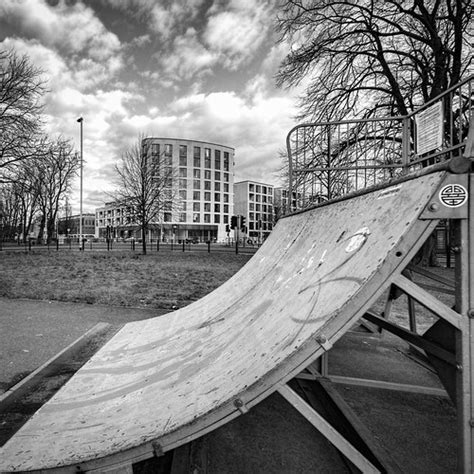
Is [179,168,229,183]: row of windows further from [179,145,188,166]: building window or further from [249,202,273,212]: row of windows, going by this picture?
[249,202,273,212]: row of windows

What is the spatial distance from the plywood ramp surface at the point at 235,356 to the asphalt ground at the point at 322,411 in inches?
20.2

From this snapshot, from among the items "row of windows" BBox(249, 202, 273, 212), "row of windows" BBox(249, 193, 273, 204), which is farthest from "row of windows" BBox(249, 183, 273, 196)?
"row of windows" BBox(249, 202, 273, 212)

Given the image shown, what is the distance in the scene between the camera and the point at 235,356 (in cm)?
210

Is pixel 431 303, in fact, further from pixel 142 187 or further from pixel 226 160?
pixel 226 160

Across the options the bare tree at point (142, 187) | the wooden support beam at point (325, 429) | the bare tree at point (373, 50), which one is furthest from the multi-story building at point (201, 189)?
the wooden support beam at point (325, 429)

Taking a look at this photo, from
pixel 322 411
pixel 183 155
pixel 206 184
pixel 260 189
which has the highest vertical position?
pixel 183 155

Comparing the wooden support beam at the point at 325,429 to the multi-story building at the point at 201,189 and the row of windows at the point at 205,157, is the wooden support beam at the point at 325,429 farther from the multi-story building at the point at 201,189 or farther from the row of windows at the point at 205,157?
the row of windows at the point at 205,157

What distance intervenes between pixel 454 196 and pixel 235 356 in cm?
163

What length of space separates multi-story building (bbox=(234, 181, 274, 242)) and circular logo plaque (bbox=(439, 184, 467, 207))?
9325 centimetres

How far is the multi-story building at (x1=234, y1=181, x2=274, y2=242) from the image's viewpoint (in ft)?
320

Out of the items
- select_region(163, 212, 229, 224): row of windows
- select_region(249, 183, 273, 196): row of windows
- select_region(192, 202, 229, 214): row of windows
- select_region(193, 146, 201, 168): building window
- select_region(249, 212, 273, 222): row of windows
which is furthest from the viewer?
select_region(249, 183, 273, 196): row of windows

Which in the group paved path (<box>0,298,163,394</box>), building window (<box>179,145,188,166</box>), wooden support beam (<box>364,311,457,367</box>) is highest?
building window (<box>179,145,188,166</box>)

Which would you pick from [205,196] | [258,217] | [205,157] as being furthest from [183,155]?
[258,217]

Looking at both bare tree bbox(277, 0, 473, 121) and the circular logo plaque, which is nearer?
the circular logo plaque
